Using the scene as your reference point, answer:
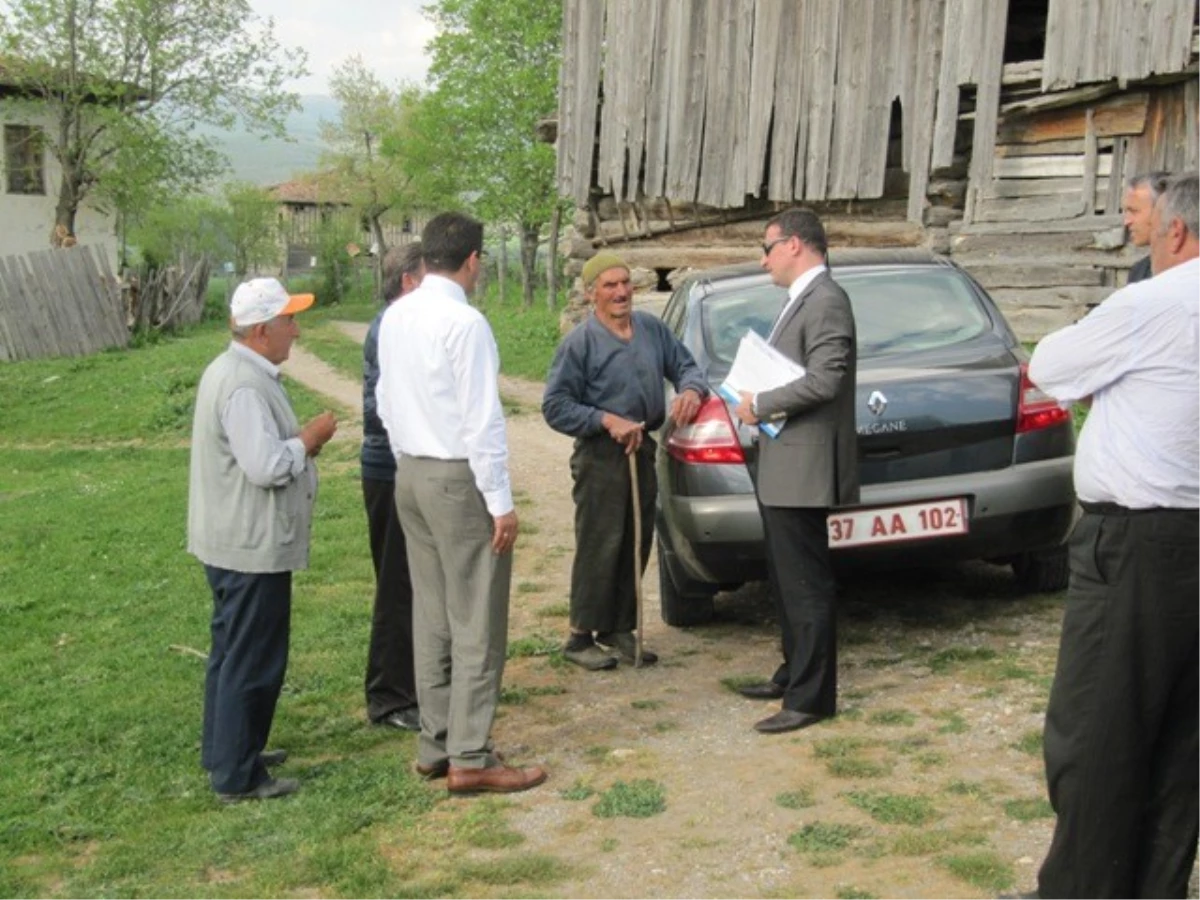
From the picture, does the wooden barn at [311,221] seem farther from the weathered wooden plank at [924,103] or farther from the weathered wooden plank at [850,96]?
the weathered wooden plank at [924,103]

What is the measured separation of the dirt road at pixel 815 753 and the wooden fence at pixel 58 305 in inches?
797

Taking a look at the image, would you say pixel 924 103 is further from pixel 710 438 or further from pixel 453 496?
pixel 453 496

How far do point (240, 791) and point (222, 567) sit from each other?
79cm

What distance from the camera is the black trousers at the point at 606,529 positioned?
21.0ft

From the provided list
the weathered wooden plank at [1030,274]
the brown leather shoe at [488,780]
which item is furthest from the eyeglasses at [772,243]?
the weathered wooden plank at [1030,274]

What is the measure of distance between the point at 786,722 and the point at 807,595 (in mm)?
479

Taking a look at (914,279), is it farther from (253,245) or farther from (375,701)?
(253,245)

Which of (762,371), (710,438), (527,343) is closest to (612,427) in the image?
(710,438)

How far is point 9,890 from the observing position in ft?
14.2

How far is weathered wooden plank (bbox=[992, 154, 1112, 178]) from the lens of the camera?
1453 centimetres

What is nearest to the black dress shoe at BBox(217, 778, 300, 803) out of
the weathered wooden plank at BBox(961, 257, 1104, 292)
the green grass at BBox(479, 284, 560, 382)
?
the weathered wooden plank at BBox(961, 257, 1104, 292)

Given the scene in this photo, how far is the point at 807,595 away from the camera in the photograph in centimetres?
533

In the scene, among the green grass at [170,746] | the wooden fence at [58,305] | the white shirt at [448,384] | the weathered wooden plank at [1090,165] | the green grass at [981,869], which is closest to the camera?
the green grass at [981,869]

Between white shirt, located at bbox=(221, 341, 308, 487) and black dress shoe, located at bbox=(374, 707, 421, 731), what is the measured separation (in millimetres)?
1320
